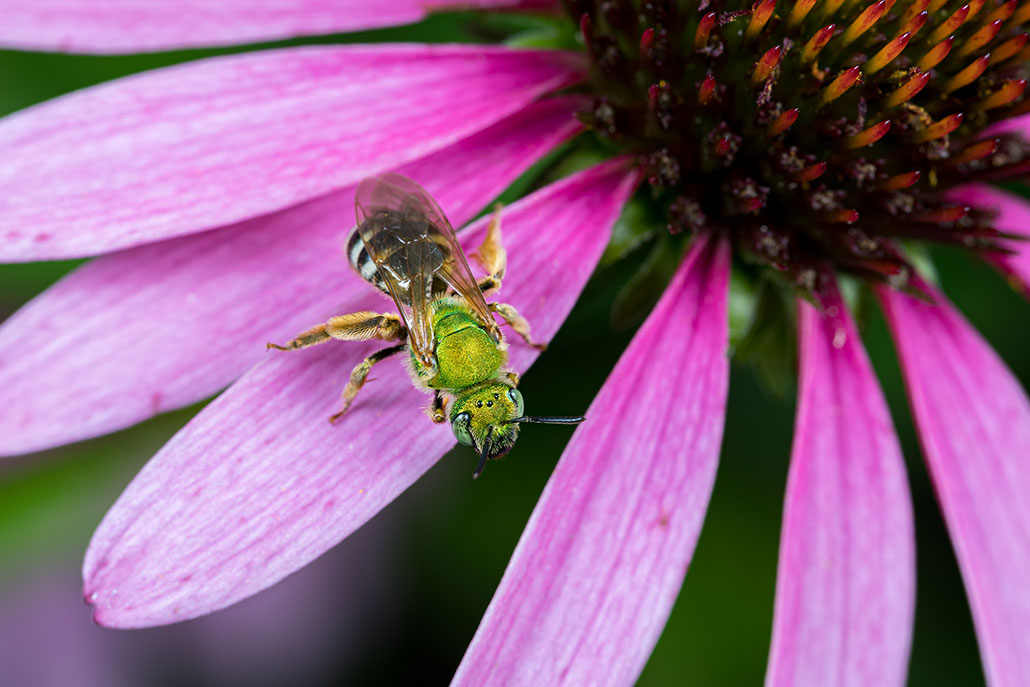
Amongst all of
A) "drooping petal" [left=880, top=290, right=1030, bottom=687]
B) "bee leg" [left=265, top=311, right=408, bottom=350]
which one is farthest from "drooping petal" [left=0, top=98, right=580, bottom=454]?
"drooping petal" [left=880, top=290, right=1030, bottom=687]

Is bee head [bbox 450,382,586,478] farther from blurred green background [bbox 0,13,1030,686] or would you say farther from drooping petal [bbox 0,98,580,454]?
blurred green background [bbox 0,13,1030,686]

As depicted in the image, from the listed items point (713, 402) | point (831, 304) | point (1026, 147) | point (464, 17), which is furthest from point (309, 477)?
point (1026, 147)

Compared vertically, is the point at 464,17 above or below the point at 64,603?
above

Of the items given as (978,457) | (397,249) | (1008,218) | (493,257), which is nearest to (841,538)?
(978,457)

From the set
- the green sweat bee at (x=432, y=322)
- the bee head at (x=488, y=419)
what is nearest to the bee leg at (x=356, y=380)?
the green sweat bee at (x=432, y=322)

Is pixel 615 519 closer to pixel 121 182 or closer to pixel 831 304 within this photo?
pixel 831 304

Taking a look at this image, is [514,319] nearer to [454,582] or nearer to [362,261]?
[362,261]
